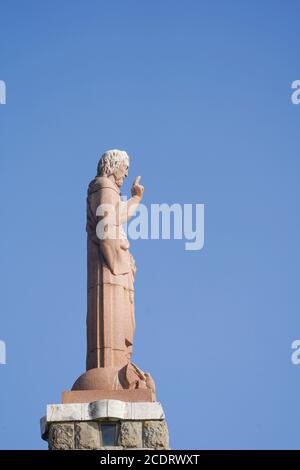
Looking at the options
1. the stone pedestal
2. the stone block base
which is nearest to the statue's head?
the stone block base

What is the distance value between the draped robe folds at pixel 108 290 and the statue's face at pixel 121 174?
157 mm

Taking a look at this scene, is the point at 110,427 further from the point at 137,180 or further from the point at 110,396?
the point at 137,180

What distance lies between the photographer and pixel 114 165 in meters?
24.1

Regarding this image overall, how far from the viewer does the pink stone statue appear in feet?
72.9

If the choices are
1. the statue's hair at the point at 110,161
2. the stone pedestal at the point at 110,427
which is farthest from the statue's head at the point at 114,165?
the stone pedestal at the point at 110,427

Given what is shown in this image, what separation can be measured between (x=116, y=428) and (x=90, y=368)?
4.05 feet

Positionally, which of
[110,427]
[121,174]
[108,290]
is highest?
[121,174]

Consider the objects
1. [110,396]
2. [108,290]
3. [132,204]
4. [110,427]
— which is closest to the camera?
[110,427]

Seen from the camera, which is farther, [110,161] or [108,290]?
[110,161]

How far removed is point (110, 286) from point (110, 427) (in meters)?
2.37

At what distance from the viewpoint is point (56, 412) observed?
71.8 ft

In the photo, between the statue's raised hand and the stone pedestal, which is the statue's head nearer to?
the statue's raised hand

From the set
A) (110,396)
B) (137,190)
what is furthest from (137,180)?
(110,396)
